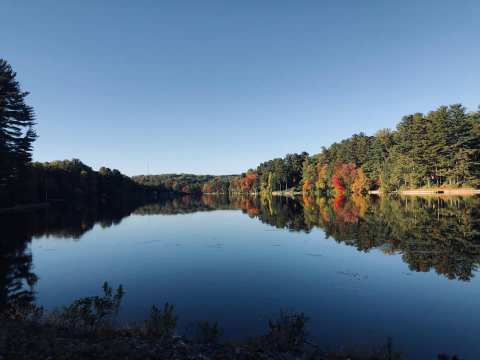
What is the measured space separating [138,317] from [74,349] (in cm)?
455

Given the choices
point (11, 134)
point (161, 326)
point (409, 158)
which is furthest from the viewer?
point (409, 158)

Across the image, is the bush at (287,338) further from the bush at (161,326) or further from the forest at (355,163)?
the forest at (355,163)

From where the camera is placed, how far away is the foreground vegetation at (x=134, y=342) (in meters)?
6.52

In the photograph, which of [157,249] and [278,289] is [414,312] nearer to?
[278,289]

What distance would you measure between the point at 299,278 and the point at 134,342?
997 cm

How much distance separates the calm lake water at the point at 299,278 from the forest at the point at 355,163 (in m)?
29.4

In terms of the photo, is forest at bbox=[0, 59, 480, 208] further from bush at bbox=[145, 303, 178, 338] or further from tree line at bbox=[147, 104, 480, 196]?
bush at bbox=[145, 303, 178, 338]

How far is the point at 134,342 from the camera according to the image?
737 cm

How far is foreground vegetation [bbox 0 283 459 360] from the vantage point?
652cm

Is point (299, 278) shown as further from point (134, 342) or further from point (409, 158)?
point (409, 158)

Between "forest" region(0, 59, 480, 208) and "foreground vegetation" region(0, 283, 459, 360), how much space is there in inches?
1754

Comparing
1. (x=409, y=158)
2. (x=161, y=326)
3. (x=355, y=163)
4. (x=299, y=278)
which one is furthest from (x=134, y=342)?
(x=355, y=163)

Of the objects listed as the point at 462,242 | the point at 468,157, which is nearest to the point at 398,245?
the point at 462,242

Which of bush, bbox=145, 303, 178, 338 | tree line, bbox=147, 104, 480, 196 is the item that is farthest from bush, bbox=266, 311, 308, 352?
tree line, bbox=147, 104, 480, 196
